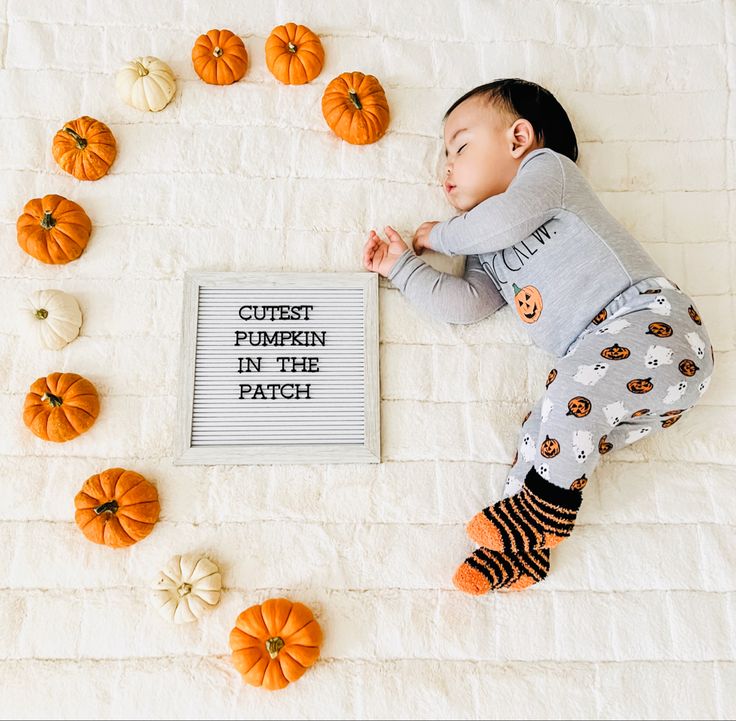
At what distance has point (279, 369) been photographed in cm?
112

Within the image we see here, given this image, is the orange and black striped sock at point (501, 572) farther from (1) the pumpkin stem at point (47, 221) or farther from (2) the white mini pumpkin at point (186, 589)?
(1) the pumpkin stem at point (47, 221)

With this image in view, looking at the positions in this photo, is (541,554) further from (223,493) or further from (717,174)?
(717,174)

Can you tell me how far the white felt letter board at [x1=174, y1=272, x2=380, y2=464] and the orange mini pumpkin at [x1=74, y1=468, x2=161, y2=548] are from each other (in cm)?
8

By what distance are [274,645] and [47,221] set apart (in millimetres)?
788

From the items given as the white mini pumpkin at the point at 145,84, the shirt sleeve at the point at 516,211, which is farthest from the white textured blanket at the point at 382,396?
the shirt sleeve at the point at 516,211

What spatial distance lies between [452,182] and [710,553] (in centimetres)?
76

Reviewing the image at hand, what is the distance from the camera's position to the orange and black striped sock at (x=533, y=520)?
0.99 meters

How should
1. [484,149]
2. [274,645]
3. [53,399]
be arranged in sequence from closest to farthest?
[274,645]
[53,399]
[484,149]

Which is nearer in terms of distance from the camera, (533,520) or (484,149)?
(533,520)

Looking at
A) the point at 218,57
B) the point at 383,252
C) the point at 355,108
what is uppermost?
the point at 218,57

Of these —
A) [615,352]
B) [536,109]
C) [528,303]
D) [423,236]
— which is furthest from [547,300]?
[536,109]

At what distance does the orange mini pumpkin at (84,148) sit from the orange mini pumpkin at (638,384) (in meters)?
0.98

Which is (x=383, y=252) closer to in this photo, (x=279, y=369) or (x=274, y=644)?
(x=279, y=369)

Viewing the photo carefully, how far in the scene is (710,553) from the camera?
1054mm
